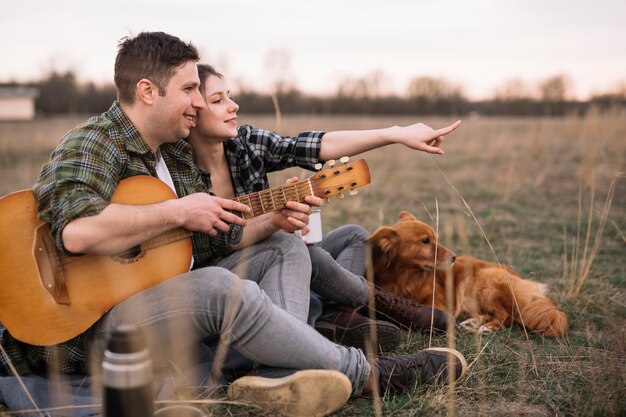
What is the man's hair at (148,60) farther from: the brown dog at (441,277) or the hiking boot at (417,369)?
the brown dog at (441,277)

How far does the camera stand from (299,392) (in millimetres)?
2207

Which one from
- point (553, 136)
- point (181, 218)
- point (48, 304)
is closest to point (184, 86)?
point (181, 218)

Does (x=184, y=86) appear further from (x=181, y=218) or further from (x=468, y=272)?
(x=468, y=272)

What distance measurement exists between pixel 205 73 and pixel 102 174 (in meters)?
Answer: 0.97

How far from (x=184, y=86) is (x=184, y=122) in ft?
0.57

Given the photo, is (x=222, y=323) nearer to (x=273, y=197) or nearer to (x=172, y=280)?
(x=172, y=280)

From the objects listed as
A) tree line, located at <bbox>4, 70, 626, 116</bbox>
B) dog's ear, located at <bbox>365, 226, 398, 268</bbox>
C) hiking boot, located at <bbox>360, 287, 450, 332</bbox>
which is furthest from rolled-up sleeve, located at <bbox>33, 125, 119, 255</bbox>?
tree line, located at <bbox>4, 70, 626, 116</bbox>

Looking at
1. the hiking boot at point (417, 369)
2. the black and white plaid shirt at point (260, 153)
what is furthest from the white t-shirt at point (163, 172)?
the hiking boot at point (417, 369)

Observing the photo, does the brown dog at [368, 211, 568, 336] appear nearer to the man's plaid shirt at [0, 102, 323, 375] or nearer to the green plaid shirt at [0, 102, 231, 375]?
the man's plaid shirt at [0, 102, 323, 375]

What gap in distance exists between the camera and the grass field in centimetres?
252

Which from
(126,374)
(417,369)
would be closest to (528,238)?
(417,369)

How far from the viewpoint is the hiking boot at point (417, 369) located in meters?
2.56

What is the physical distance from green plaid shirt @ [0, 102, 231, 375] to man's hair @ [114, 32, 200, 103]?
13 centimetres

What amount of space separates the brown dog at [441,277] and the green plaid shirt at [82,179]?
59.4 inches
